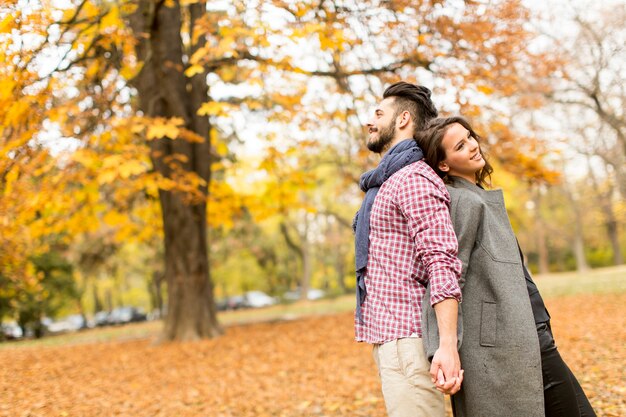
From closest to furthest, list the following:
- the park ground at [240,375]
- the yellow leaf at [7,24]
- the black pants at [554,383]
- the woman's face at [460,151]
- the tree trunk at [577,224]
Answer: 1. the black pants at [554,383]
2. the woman's face at [460,151]
3. the yellow leaf at [7,24]
4. the park ground at [240,375]
5. the tree trunk at [577,224]

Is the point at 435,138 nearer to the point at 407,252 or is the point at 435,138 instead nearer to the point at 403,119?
the point at 403,119

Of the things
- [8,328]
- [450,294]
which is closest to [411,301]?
[450,294]

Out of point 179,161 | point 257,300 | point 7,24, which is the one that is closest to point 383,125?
point 7,24

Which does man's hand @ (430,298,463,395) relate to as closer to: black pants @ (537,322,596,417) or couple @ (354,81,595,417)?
couple @ (354,81,595,417)

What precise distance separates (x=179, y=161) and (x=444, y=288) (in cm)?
938

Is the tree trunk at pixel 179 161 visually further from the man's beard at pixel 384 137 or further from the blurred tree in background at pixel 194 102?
the man's beard at pixel 384 137

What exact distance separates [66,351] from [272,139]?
649 cm

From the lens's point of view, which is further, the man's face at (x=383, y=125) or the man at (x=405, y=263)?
the man's face at (x=383, y=125)

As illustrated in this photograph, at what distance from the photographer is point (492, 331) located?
2.09 m


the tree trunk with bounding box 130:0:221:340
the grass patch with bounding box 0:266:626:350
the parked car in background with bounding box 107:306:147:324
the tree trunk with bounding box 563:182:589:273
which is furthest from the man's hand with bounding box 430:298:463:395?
the parked car in background with bounding box 107:306:147:324

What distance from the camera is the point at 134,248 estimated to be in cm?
3144

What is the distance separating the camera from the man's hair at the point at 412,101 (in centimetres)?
245

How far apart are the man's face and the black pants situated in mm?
1035

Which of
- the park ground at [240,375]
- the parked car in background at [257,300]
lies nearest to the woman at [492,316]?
the park ground at [240,375]
